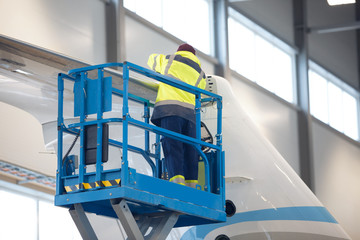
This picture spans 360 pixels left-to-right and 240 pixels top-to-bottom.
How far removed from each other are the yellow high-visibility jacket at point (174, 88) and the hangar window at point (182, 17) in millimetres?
8904

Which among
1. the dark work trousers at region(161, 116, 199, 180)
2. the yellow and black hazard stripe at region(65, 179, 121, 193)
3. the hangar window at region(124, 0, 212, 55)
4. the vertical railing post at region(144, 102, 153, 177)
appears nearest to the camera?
the yellow and black hazard stripe at region(65, 179, 121, 193)

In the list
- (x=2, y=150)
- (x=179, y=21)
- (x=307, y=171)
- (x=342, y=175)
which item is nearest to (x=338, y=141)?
(x=342, y=175)

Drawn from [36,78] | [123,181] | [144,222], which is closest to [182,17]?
[36,78]

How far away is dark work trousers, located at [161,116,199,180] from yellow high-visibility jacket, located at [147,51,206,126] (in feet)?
0.29

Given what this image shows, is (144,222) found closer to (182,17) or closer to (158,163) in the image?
(158,163)

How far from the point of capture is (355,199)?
29781 millimetres

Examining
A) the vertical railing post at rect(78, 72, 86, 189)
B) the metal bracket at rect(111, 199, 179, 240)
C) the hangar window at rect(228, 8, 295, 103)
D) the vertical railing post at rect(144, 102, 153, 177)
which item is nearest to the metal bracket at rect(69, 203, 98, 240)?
the vertical railing post at rect(78, 72, 86, 189)

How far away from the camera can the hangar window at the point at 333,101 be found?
28000 mm

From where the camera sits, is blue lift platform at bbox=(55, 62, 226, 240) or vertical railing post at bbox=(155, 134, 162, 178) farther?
vertical railing post at bbox=(155, 134, 162, 178)

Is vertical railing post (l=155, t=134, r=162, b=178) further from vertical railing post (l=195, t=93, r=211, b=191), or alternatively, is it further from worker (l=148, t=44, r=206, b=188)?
vertical railing post (l=195, t=93, r=211, b=191)

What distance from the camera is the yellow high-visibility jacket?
838 cm

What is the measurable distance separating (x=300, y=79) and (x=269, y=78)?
233cm

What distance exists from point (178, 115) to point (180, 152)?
0.45 meters

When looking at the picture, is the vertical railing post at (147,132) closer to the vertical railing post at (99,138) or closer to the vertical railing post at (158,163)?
the vertical railing post at (158,163)
